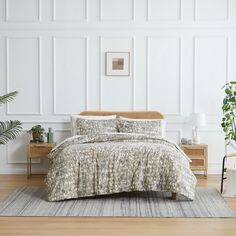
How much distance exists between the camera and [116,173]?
5.95 metres

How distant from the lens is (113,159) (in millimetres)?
5965

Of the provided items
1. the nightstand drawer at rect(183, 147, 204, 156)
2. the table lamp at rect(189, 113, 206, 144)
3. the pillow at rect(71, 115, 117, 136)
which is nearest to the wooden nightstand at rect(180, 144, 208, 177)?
the nightstand drawer at rect(183, 147, 204, 156)

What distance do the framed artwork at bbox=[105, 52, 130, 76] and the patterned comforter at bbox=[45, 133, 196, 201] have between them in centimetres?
223

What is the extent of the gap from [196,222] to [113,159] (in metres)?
1.35

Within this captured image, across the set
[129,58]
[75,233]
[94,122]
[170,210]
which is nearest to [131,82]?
[129,58]

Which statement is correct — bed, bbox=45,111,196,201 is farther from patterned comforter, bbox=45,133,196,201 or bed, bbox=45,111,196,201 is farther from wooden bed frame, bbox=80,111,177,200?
wooden bed frame, bbox=80,111,177,200

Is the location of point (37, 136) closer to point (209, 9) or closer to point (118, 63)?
point (118, 63)

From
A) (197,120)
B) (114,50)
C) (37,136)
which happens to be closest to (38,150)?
(37,136)

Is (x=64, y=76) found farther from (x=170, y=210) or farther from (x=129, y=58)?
(x=170, y=210)

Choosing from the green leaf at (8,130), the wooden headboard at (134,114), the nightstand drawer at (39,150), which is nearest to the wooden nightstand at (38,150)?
the nightstand drawer at (39,150)

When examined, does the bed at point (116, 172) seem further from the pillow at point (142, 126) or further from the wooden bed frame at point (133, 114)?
the wooden bed frame at point (133, 114)

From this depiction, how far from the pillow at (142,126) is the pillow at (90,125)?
131 mm

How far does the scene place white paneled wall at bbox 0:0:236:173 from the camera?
7934mm

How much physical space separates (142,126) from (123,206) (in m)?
1.88
